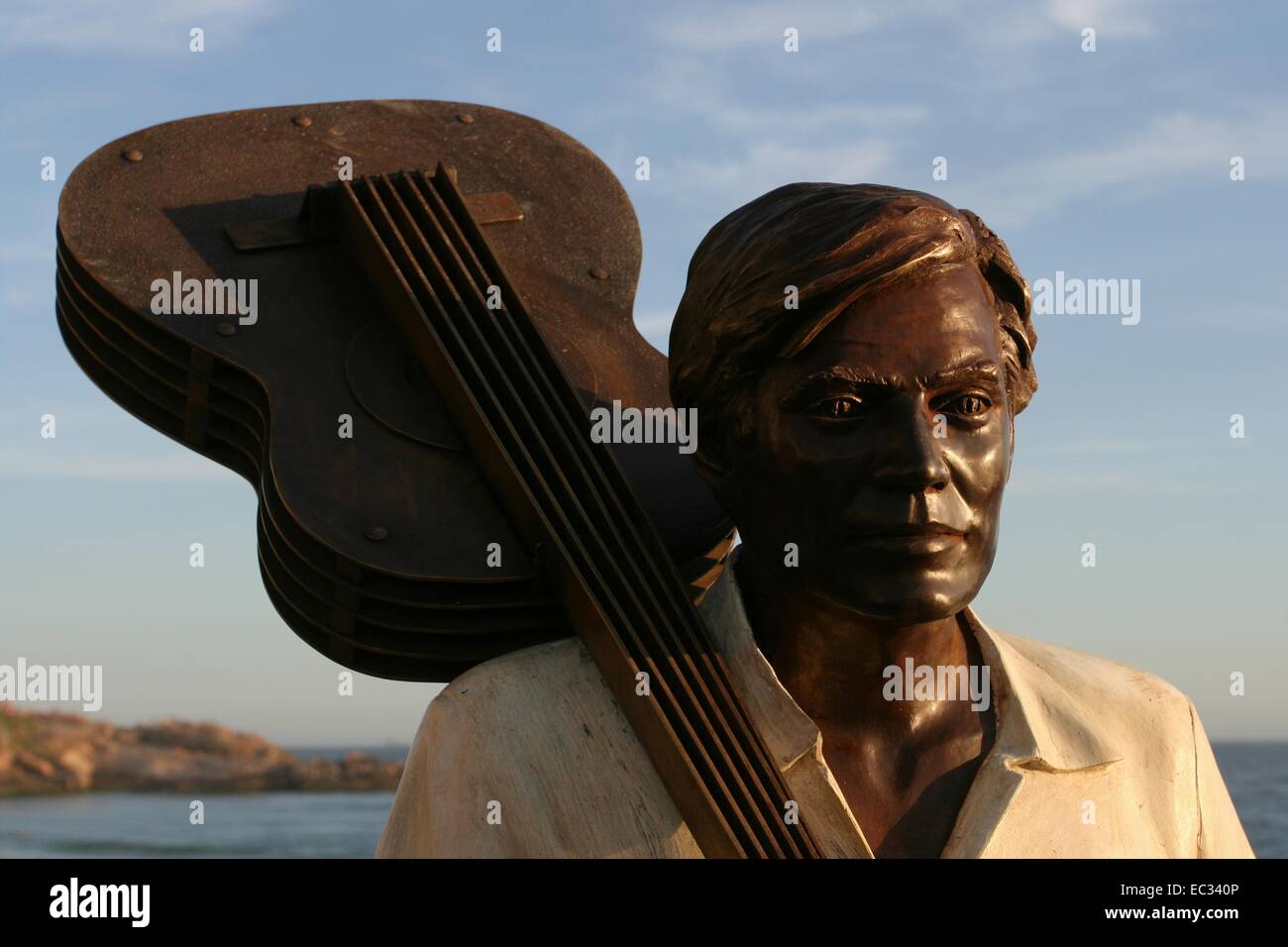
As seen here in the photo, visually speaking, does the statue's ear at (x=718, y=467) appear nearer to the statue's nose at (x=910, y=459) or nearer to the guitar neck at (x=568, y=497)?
the guitar neck at (x=568, y=497)

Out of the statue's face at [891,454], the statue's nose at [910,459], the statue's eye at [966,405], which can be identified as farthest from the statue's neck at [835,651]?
the statue's eye at [966,405]

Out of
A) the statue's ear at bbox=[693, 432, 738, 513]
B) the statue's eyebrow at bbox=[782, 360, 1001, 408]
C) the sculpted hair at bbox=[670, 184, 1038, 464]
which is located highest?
the sculpted hair at bbox=[670, 184, 1038, 464]

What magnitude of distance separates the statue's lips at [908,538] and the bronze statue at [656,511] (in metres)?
0.01

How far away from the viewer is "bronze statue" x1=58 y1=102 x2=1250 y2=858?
5629 millimetres

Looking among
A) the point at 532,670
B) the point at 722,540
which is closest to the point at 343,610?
the point at 532,670

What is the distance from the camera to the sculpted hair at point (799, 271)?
5.62 metres

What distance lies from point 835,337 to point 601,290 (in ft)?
→ 5.76

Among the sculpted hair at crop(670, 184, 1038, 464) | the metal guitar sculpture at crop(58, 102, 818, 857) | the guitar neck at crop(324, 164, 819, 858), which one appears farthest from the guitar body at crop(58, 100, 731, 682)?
the sculpted hair at crop(670, 184, 1038, 464)

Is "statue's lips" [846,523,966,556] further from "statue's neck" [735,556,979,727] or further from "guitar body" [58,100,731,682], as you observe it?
"guitar body" [58,100,731,682]

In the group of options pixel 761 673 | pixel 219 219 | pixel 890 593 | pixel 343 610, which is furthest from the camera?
pixel 219 219

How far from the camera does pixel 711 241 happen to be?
237 inches

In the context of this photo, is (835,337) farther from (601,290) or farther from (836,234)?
(601,290)

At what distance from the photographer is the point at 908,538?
550 centimetres
